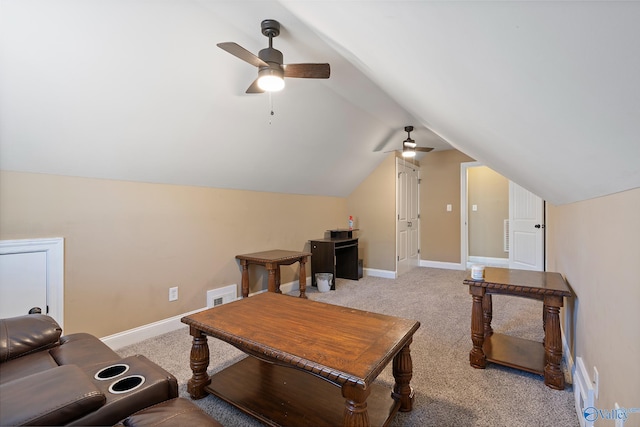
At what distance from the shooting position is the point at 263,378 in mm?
1775

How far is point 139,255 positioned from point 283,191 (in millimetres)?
1977

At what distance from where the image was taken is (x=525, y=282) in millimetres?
1925

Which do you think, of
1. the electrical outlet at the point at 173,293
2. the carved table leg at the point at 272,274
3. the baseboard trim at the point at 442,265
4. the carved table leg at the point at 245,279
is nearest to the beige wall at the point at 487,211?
the baseboard trim at the point at 442,265

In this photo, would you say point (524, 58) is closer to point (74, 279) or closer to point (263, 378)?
point (263, 378)

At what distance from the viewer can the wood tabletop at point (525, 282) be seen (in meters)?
1.78

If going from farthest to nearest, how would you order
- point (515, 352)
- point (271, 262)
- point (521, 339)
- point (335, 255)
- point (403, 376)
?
point (335, 255) → point (271, 262) → point (521, 339) → point (515, 352) → point (403, 376)

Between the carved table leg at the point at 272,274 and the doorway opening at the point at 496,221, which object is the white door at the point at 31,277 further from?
the doorway opening at the point at 496,221

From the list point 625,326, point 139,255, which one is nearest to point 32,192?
point 139,255

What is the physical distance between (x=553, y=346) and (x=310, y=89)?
2.77 metres

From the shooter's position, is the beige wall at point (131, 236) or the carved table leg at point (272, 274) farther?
the carved table leg at point (272, 274)

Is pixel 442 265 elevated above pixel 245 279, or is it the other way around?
pixel 245 279

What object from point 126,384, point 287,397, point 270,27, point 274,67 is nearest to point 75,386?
point 126,384

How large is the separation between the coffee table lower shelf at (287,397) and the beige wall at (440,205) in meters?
4.35

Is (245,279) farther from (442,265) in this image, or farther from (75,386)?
(442,265)
